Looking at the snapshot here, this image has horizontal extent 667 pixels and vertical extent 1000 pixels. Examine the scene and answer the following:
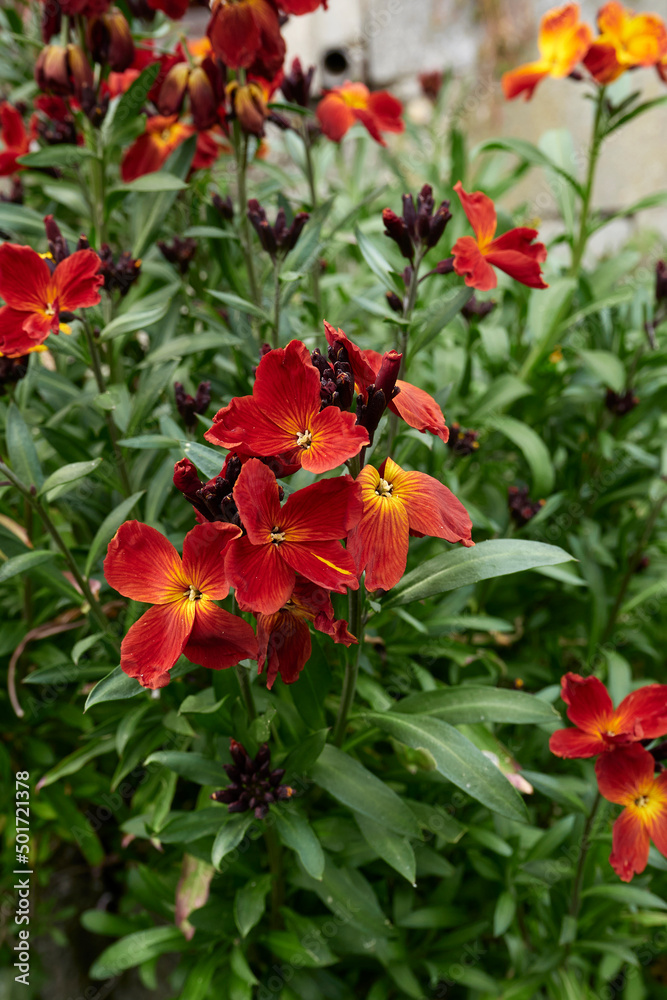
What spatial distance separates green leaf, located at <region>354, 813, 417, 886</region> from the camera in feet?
A: 3.03

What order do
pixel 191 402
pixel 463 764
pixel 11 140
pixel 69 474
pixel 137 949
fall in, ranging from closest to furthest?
pixel 463 764 → pixel 69 474 → pixel 191 402 → pixel 137 949 → pixel 11 140

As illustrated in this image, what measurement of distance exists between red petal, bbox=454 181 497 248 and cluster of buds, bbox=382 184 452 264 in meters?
0.03

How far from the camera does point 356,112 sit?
1370 mm

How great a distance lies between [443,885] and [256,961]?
0.36 meters

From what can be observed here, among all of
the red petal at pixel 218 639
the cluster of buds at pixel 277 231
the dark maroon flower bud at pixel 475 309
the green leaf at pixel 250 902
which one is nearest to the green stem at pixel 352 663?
the red petal at pixel 218 639

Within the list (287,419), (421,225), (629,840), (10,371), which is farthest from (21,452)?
(629,840)

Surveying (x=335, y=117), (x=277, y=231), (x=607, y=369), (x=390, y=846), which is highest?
(x=335, y=117)

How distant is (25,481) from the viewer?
1.08 meters

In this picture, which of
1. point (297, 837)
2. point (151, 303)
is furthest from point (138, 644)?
point (151, 303)

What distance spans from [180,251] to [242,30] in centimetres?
39

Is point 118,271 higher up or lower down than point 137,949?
higher up

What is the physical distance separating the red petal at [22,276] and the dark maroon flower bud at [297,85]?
70 cm

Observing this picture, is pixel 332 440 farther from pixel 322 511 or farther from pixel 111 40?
pixel 111 40

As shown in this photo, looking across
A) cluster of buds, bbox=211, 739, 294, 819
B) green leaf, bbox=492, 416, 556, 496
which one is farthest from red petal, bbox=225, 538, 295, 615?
green leaf, bbox=492, 416, 556, 496
